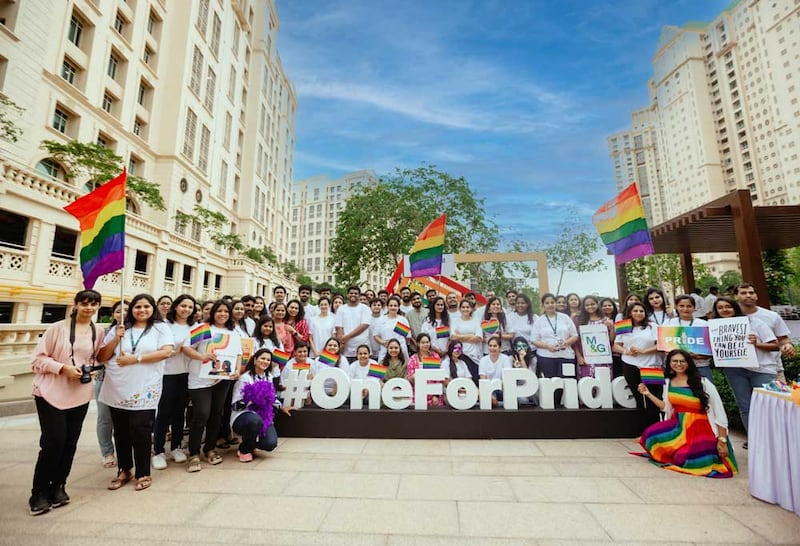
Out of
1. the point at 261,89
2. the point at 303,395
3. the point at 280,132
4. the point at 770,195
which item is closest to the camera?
the point at 303,395

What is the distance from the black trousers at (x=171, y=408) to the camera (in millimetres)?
4550

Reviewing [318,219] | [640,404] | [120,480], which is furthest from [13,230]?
[318,219]

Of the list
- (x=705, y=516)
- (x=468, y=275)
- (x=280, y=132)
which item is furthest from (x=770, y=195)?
(x=705, y=516)

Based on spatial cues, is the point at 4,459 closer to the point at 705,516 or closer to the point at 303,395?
the point at 303,395

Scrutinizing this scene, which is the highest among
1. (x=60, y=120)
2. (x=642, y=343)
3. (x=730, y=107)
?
(x=730, y=107)

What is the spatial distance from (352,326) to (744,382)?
5.72m

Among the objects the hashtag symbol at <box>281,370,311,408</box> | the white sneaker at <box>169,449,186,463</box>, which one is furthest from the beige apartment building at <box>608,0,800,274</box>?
the white sneaker at <box>169,449,186,463</box>

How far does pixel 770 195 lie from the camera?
212 ft

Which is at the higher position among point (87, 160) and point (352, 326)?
point (87, 160)

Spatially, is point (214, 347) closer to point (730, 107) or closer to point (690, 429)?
point (690, 429)

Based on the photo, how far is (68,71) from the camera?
2125 centimetres

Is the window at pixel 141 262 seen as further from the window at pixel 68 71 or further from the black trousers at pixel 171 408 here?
the black trousers at pixel 171 408

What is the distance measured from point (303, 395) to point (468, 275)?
56.5 feet

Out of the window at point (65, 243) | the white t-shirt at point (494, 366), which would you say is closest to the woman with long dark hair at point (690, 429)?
the white t-shirt at point (494, 366)
